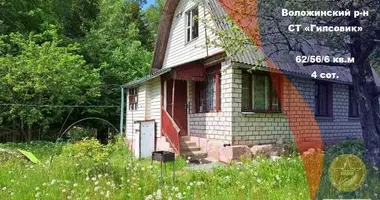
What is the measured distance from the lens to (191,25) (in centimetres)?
1314

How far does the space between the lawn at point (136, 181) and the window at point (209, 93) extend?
12.4 feet

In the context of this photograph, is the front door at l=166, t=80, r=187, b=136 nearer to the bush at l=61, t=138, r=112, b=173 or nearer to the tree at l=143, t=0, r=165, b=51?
the bush at l=61, t=138, r=112, b=173

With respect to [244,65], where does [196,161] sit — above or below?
below

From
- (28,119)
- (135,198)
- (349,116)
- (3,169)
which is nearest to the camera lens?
(135,198)

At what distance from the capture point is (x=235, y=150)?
919 centimetres

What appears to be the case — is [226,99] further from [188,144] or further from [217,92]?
[188,144]

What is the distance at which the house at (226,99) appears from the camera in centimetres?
986

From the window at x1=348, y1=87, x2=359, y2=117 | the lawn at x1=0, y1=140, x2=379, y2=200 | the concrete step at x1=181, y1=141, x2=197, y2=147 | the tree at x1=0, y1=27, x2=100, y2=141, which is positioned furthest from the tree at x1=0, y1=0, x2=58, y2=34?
the window at x1=348, y1=87, x2=359, y2=117

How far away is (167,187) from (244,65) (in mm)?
5198

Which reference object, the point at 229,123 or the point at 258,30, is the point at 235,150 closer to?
the point at 229,123

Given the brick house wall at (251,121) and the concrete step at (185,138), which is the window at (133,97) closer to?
the brick house wall at (251,121)

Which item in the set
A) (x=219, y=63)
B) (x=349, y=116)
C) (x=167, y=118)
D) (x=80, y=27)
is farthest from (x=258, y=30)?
(x=80, y=27)

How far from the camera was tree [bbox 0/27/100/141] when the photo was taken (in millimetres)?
14875

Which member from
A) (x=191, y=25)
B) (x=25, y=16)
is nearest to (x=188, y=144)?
(x=191, y=25)
